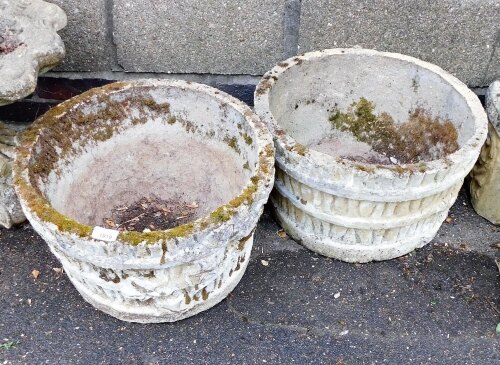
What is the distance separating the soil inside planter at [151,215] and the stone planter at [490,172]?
1.40 m

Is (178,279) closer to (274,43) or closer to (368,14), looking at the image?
(274,43)

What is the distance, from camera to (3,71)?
2115 mm

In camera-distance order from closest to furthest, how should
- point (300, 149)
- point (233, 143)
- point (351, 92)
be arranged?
point (300, 149) < point (233, 143) < point (351, 92)

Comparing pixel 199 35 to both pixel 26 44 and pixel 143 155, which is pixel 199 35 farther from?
pixel 26 44

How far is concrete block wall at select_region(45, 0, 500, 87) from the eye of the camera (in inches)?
110

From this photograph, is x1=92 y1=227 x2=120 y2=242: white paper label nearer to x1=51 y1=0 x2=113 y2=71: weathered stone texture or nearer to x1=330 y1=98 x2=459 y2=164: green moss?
x1=51 y1=0 x2=113 y2=71: weathered stone texture

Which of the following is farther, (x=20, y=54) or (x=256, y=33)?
(x=256, y=33)

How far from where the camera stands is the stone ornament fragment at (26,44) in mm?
2084

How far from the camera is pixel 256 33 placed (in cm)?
289

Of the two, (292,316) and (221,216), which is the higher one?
(221,216)

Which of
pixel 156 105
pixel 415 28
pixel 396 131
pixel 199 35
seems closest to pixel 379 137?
pixel 396 131

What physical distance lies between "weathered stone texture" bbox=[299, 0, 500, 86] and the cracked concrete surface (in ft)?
3.19

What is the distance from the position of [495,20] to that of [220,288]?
6.13ft

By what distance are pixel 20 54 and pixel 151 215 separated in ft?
3.10
